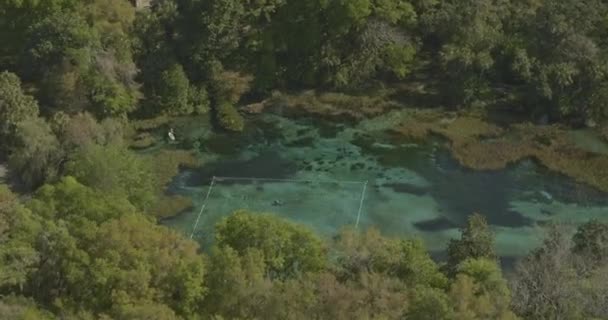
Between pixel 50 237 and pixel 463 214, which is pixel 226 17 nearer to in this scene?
pixel 463 214

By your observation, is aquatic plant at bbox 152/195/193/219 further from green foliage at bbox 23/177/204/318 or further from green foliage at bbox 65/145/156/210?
green foliage at bbox 23/177/204/318

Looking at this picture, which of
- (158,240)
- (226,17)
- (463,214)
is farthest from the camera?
(226,17)

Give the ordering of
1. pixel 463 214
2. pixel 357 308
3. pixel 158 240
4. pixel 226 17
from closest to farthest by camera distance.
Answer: pixel 357 308 → pixel 158 240 → pixel 463 214 → pixel 226 17

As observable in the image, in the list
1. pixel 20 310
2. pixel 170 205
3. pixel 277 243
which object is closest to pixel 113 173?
pixel 170 205

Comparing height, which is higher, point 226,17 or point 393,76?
point 226,17

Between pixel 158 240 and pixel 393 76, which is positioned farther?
pixel 393 76

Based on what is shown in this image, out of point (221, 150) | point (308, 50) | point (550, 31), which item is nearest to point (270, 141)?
point (221, 150)

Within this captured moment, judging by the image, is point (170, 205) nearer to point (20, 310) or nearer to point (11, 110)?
point (11, 110)

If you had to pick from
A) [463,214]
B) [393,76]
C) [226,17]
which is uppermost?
[226,17]
